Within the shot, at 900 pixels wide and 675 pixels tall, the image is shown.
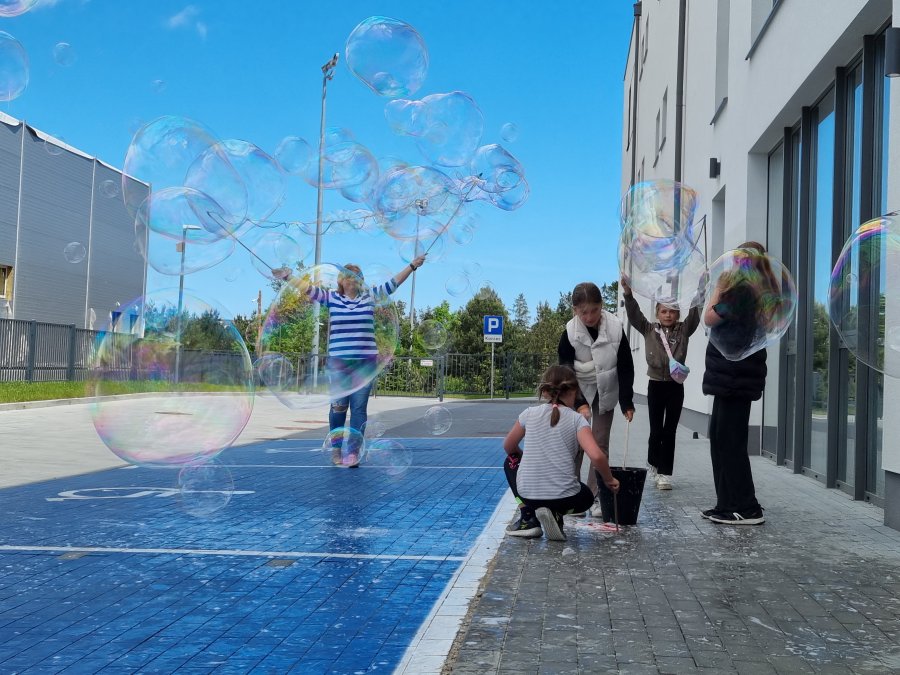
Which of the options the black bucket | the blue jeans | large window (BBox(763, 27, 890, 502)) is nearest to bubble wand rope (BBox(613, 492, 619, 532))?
the black bucket

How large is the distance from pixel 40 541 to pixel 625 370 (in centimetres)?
425

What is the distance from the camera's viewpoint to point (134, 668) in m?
3.62

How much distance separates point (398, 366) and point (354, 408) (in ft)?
80.0

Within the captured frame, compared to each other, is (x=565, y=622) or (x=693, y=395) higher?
(x=693, y=395)

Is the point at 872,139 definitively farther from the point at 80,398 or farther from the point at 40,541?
the point at 80,398

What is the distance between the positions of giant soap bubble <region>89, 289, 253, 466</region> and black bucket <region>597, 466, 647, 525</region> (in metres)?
2.61

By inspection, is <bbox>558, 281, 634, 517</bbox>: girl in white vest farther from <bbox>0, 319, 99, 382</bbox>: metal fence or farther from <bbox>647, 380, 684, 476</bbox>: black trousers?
<bbox>0, 319, 99, 382</bbox>: metal fence

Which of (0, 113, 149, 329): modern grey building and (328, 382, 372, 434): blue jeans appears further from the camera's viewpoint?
(0, 113, 149, 329): modern grey building

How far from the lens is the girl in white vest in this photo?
7.11m

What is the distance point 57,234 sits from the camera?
3841cm

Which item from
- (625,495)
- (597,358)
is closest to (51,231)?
(597,358)

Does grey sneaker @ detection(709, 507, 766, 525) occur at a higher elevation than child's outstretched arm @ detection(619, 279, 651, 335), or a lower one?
lower

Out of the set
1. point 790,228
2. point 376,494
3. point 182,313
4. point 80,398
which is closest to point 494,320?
point 80,398

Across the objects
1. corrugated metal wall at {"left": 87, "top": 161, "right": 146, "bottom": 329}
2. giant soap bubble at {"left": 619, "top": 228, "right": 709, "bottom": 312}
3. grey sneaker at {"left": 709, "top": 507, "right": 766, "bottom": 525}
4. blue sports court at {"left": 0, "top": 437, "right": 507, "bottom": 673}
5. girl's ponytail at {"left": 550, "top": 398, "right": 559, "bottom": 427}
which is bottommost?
blue sports court at {"left": 0, "top": 437, "right": 507, "bottom": 673}
